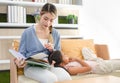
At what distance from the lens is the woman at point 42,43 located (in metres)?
2.07

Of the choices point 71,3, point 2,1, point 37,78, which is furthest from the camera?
point 71,3

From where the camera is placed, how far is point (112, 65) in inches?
96.7

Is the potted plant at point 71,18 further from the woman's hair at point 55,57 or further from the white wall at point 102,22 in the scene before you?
the woman's hair at point 55,57

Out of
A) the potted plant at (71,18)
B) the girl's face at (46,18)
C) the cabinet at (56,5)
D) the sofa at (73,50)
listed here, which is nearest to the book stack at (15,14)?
the cabinet at (56,5)

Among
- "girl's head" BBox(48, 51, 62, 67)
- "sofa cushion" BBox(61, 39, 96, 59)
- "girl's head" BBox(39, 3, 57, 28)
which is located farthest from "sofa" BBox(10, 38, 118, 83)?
"girl's head" BBox(39, 3, 57, 28)

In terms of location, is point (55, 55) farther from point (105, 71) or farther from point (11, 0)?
point (11, 0)

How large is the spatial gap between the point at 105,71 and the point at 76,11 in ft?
5.37

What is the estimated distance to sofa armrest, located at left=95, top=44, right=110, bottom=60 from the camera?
3.05 m

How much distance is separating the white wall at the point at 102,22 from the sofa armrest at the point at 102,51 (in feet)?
2.13

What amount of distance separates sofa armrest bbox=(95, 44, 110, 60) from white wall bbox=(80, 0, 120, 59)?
0.65 metres

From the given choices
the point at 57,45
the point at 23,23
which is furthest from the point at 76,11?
the point at 57,45

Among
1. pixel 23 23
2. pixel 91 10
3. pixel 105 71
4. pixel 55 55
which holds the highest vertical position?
pixel 91 10

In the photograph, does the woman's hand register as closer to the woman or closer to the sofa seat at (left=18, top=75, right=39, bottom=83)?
the woman

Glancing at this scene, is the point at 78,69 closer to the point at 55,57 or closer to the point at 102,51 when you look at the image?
the point at 55,57
